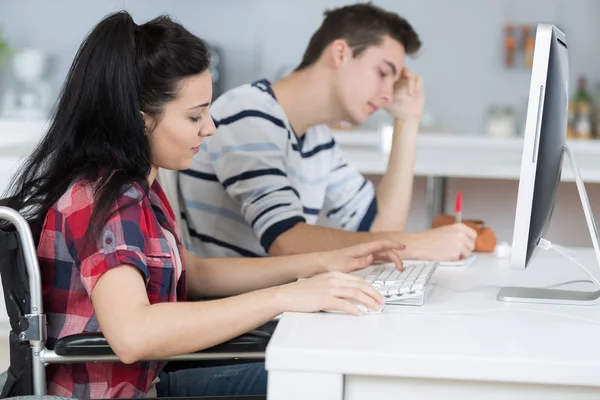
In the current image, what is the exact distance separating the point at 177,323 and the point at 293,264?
0.46 meters

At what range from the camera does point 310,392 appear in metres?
0.93

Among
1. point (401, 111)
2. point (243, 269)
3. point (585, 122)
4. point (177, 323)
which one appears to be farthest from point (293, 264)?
point (585, 122)

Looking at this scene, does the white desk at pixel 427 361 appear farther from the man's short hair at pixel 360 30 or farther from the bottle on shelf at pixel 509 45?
the bottle on shelf at pixel 509 45

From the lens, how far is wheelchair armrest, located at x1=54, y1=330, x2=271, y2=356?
1.11 metres

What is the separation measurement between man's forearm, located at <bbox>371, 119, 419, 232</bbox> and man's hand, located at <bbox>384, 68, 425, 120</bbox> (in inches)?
0.8

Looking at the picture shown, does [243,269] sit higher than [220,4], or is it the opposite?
[220,4]

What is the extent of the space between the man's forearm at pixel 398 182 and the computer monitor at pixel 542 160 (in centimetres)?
92

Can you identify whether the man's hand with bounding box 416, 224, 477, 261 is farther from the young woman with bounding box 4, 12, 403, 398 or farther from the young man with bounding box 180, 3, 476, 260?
the young woman with bounding box 4, 12, 403, 398

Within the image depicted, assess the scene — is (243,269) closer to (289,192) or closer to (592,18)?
(289,192)

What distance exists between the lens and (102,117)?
126cm

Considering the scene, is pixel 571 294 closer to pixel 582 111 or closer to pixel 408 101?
pixel 408 101

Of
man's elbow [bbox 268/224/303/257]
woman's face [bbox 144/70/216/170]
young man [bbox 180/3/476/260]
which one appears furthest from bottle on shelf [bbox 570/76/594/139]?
woman's face [bbox 144/70/216/170]

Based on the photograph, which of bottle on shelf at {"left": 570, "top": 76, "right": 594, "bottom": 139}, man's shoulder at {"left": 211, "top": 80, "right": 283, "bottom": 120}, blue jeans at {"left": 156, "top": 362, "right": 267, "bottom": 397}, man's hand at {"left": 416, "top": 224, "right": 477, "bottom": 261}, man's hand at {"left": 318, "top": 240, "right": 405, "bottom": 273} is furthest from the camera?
bottle on shelf at {"left": 570, "top": 76, "right": 594, "bottom": 139}

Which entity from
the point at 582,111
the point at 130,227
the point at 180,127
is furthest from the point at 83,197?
the point at 582,111
